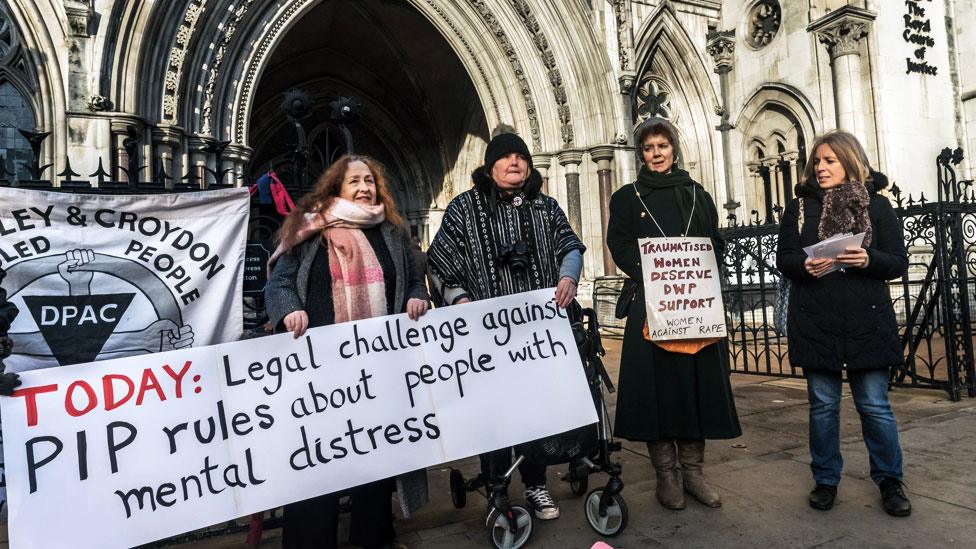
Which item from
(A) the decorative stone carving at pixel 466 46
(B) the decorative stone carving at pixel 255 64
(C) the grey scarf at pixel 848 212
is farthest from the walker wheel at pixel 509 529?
(A) the decorative stone carving at pixel 466 46

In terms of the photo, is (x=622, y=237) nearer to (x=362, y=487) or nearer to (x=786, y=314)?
(x=786, y=314)

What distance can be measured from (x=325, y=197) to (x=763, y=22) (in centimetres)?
1422

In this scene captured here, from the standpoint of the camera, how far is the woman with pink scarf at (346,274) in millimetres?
2756

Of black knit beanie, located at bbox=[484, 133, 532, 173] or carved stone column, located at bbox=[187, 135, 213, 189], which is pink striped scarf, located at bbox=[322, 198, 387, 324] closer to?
black knit beanie, located at bbox=[484, 133, 532, 173]

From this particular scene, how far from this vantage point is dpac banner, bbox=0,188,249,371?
305 cm

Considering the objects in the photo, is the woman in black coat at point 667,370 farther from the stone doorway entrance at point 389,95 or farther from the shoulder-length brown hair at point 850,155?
the stone doorway entrance at point 389,95

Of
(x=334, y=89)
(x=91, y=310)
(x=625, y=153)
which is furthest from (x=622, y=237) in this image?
(x=334, y=89)

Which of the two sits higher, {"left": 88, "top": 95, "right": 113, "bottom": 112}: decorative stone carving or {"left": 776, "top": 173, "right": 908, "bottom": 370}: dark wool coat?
{"left": 88, "top": 95, "right": 113, "bottom": 112}: decorative stone carving

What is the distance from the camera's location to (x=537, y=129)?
13031 mm

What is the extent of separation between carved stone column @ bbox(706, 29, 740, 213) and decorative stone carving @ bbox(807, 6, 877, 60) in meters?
2.24

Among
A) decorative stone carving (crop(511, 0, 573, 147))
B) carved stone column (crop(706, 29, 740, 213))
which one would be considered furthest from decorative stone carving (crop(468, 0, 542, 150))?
carved stone column (crop(706, 29, 740, 213))

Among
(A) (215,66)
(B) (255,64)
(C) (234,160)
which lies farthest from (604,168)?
(A) (215,66)

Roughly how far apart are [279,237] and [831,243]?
2.78 metres

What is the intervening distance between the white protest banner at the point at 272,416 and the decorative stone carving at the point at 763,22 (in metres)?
13.4
